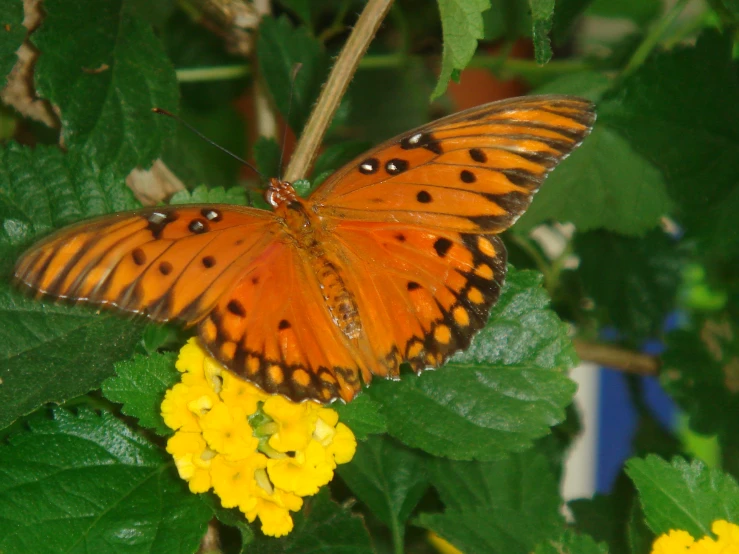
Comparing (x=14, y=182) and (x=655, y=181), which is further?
(x=655, y=181)

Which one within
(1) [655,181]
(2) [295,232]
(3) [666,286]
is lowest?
(3) [666,286]

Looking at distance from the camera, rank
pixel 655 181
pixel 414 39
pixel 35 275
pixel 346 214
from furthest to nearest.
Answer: pixel 414 39 < pixel 655 181 < pixel 346 214 < pixel 35 275

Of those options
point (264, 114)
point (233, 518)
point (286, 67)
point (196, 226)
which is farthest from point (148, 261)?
point (264, 114)

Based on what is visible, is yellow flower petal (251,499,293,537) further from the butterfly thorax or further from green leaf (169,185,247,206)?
green leaf (169,185,247,206)

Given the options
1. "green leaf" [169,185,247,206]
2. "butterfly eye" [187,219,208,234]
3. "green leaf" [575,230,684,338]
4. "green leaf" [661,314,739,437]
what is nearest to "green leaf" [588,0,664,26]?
"green leaf" [575,230,684,338]

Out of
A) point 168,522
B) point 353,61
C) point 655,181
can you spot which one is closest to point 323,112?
point 353,61

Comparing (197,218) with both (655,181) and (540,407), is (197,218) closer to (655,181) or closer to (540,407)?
(540,407)

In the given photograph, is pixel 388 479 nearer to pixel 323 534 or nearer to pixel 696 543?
pixel 323 534
